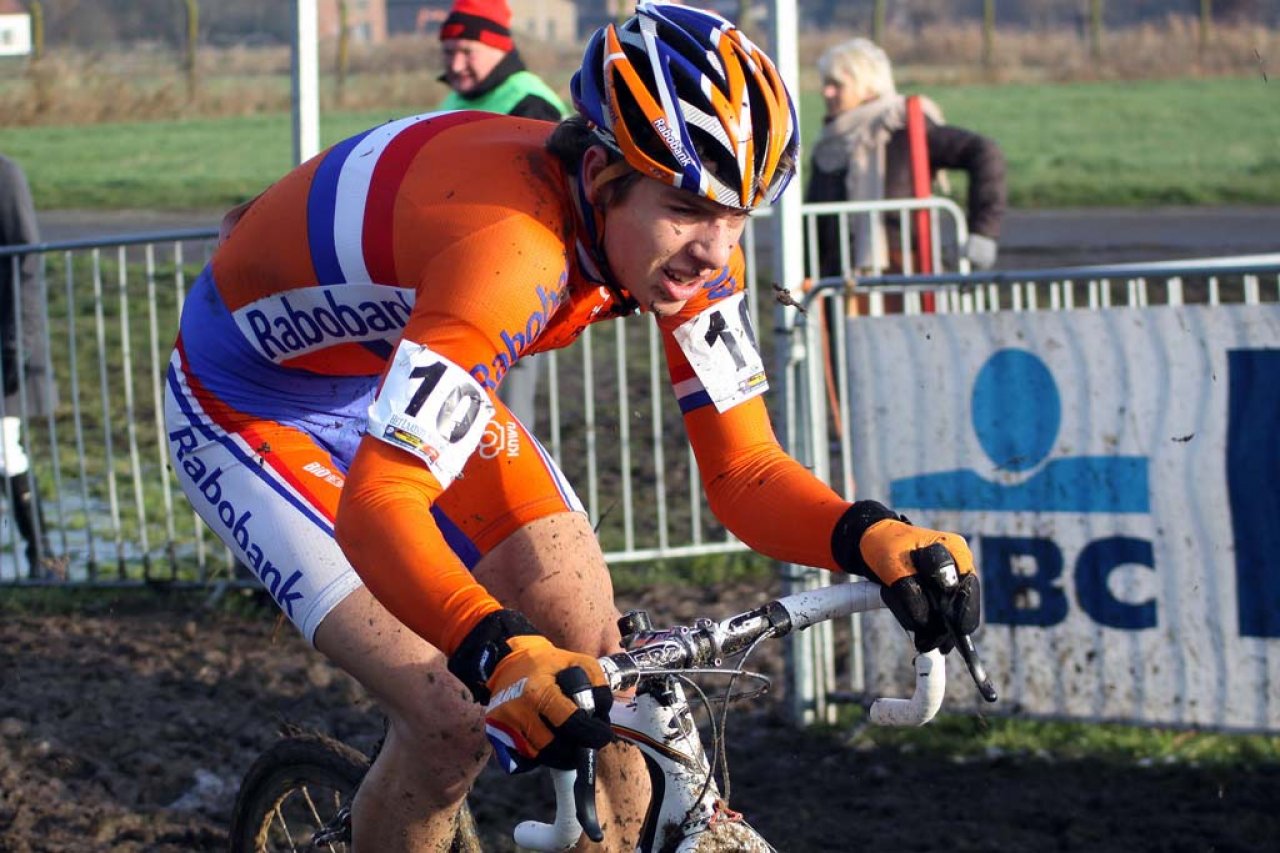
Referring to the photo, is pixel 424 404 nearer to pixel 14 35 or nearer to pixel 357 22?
pixel 14 35

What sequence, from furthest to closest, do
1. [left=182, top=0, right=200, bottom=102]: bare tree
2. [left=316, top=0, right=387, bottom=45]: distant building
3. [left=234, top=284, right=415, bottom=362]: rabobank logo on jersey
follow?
1. [left=316, top=0, right=387, bottom=45]: distant building
2. [left=182, top=0, right=200, bottom=102]: bare tree
3. [left=234, top=284, right=415, bottom=362]: rabobank logo on jersey

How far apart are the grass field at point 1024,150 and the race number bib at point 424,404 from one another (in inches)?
702

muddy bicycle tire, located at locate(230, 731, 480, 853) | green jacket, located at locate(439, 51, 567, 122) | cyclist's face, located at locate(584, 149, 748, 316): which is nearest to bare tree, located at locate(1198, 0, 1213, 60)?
green jacket, located at locate(439, 51, 567, 122)

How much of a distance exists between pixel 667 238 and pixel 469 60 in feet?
15.0

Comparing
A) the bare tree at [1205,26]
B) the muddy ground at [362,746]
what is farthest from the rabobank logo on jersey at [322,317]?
the bare tree at [1205,26]

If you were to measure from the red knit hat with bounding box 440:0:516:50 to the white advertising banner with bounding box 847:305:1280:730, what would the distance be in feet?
8.29

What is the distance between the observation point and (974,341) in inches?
214

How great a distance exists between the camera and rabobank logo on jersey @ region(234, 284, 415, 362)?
10.6 feet

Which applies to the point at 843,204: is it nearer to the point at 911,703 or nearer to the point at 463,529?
the point at 463,529

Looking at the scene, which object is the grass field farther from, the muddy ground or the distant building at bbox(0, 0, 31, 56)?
the muddy ground

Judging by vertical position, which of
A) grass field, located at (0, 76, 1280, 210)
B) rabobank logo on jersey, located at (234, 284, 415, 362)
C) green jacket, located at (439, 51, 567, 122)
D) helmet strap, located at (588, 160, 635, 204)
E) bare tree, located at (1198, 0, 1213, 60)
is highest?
bare tree, located at (1198, 0, 1213, 60)

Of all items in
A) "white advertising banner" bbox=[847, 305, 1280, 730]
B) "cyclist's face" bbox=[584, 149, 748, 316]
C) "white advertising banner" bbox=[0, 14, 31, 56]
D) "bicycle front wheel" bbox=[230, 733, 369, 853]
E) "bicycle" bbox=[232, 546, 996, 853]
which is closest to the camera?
"bicycle" bbox=[232, 546, 996, 853]

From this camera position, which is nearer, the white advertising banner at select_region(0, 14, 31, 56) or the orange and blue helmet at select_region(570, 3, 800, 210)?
the orange and blue helmet at select_region(570, 3, 800, 210)

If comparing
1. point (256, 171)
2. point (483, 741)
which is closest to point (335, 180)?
point (483, 741)
